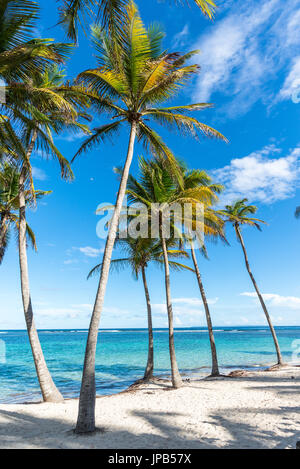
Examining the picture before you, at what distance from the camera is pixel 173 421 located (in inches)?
259

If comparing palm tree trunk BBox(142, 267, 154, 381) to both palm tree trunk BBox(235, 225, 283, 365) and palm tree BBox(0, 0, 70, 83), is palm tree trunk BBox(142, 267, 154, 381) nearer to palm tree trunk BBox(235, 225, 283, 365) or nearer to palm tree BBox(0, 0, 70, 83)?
palm tree trunk BBox(235, 225, 283, 365)

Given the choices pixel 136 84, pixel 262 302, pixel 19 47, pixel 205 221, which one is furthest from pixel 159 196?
pixel 262 302

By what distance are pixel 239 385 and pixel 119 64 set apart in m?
12.2

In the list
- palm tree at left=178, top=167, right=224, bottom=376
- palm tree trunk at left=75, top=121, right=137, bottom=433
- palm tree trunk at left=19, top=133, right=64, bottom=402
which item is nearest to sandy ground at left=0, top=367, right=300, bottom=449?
palm tree trunk at left=75, top=121, right=137, bottom=433

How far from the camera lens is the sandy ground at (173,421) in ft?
17.1

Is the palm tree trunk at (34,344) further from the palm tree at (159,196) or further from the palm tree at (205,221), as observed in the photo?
the palm tree at (205,221)

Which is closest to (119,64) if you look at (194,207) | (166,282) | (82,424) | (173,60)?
(173,60)

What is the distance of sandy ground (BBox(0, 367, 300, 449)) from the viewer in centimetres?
521

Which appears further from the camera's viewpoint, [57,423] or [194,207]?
[194,207]

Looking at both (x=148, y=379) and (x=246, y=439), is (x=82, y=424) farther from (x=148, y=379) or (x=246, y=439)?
(x=148, y=379)

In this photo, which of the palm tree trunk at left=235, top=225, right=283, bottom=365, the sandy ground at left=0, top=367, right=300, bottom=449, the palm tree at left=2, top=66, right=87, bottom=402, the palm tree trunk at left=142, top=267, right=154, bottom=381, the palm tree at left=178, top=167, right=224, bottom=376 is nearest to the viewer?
the sandy ground at left=0, top=367, right=300, bottom=449

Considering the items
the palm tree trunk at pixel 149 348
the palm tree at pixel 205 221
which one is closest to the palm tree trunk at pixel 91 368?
the palm tree at pixel 205 221

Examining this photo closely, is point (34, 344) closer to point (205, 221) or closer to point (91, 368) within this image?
point (91, 368)

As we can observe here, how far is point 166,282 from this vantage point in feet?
38.0
